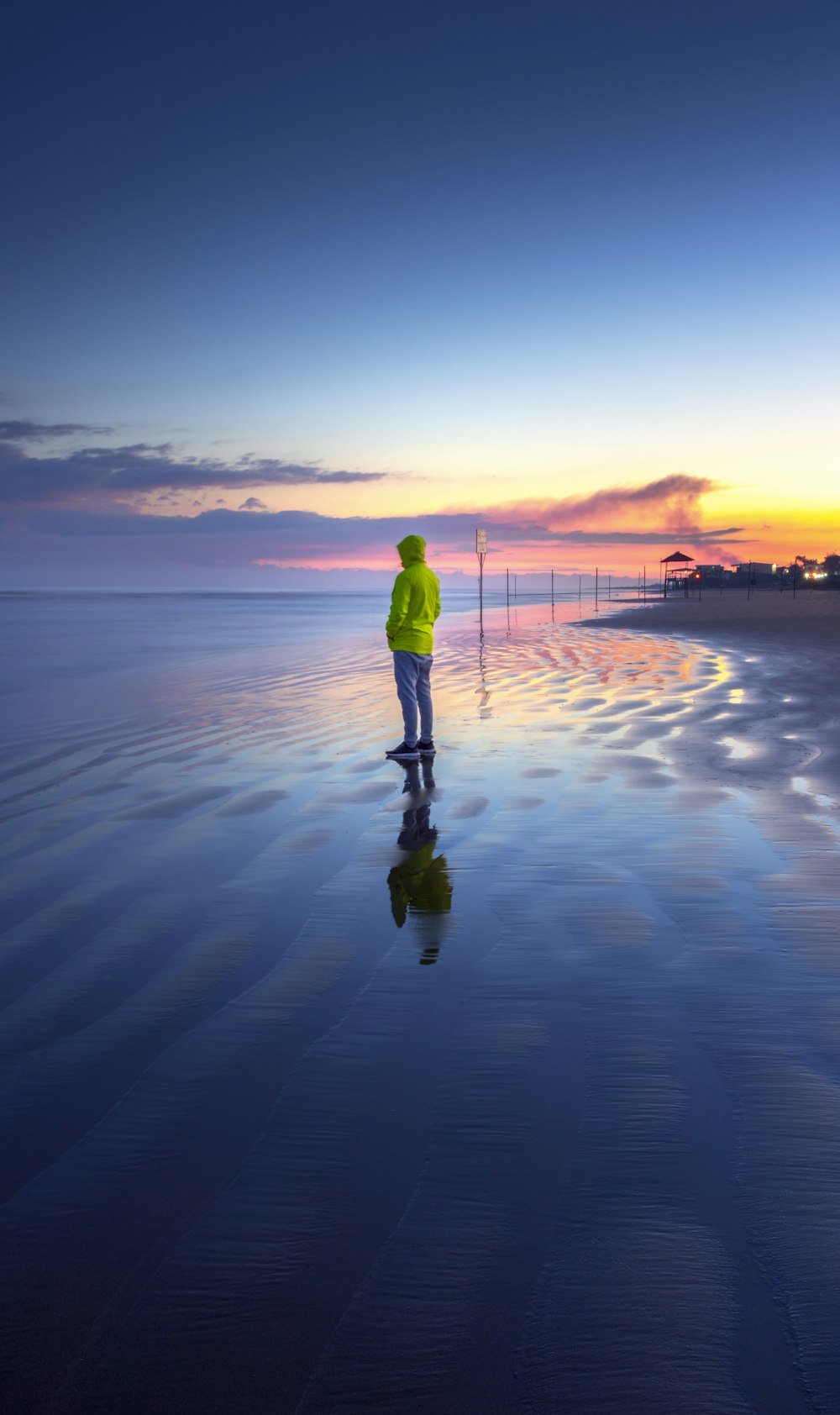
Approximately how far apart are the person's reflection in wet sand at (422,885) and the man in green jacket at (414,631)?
2.22 metres

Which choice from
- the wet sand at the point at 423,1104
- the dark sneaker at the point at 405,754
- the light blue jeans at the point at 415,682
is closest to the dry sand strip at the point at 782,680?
the wet sand at the point at 423,1104

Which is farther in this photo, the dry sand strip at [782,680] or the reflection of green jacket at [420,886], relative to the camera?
the dry sand strip at [782,680]

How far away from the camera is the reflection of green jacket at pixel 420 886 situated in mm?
4504

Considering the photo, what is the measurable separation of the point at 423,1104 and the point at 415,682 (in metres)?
6.31

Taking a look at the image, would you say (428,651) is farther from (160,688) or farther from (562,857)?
(160,688)

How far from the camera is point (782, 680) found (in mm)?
14359

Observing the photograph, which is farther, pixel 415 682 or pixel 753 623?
pixel 753 623

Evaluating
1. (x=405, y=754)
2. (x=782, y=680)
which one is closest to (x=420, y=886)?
(x=405, y=754)

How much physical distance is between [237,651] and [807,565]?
120 metres

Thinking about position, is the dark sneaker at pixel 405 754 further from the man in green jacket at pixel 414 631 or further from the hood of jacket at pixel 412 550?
the hood of jacket at pixel 412 550

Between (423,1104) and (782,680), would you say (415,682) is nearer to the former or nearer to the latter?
(423,1104)

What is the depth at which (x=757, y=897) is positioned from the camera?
458cm

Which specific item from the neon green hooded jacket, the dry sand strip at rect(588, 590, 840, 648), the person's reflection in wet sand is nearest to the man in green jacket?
the neon green hooded jacket

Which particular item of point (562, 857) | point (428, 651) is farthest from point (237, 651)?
point (562, 857)
